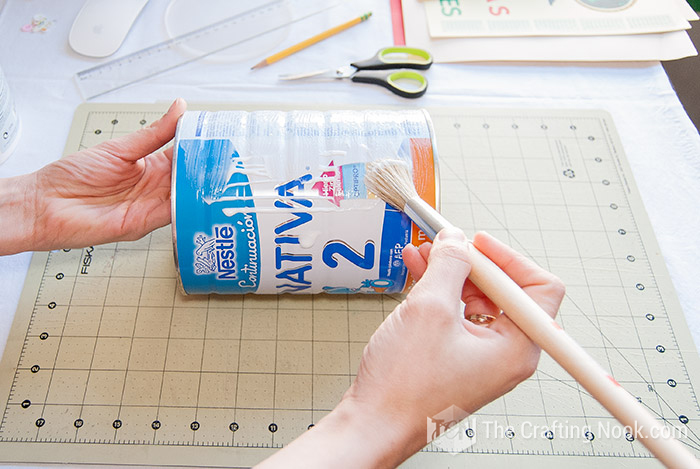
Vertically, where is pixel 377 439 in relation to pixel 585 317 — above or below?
below

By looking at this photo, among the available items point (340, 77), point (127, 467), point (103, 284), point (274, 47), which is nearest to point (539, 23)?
point (340, 77)

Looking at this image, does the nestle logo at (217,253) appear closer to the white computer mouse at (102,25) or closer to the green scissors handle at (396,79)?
the green scissors handle at (396,79)

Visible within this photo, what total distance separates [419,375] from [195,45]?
99cm

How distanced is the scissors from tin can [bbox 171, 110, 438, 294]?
40cm

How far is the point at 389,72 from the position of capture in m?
1.26

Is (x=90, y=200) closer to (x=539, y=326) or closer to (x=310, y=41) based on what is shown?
(x=310, y=41)

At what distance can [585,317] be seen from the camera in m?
1.01

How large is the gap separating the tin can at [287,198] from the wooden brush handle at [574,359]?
0.40 feet

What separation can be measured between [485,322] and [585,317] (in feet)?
1.01

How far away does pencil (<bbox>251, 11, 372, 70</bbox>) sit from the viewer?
4.20 ft

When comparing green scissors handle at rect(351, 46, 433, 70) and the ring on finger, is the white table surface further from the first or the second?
the ring on finger

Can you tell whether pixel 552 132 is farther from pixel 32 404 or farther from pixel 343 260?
pixel 32 404

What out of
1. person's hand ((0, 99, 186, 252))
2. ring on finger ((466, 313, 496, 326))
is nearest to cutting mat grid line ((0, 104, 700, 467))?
person's hand ((0, 99, 186, 252))

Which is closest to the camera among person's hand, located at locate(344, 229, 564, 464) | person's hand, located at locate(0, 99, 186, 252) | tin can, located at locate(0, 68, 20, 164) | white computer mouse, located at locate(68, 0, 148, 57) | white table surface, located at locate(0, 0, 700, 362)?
person's hand, located at locate(344, 229, 564, 464)
